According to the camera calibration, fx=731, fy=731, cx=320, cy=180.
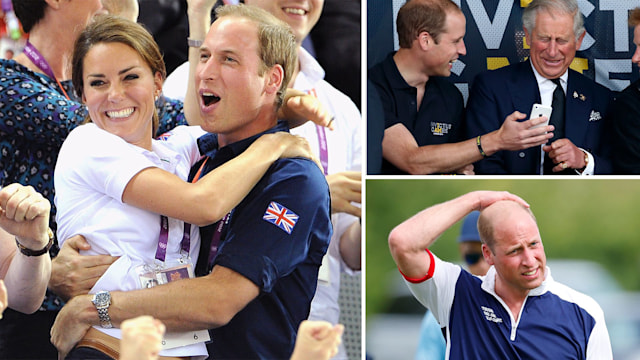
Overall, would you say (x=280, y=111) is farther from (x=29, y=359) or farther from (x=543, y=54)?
(x=29, y=359)

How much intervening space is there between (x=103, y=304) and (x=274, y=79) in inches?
44.6

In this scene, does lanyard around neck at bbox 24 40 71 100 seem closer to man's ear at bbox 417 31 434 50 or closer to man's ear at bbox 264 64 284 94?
man's ear at bbox 264 64 284 94

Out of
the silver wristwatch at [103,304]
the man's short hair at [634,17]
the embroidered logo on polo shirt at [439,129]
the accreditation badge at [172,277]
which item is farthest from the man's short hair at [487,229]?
the silver wristwatch at [103,304]

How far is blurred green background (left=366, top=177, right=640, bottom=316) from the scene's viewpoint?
3307mm

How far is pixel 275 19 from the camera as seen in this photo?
3.10 meters

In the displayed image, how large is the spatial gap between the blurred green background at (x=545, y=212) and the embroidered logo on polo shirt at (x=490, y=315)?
0.86ft

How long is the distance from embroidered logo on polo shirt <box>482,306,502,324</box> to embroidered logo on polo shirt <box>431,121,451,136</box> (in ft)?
2.66

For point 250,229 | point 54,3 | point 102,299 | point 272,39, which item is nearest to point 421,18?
point 272,39

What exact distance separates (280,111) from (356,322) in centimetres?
102

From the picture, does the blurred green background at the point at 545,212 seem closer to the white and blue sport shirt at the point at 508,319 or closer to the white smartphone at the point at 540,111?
the white and blue sport shirt at the point at 508,319

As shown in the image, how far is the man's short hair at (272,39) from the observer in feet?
9.95

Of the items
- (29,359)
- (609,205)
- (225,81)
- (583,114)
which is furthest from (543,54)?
(29,359)

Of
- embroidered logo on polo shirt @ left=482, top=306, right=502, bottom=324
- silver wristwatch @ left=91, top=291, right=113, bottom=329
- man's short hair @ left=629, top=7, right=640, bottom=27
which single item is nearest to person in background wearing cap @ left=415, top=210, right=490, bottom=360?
embroidered logo on polo shirt @ left=482, top=306, right=502, bottom=324

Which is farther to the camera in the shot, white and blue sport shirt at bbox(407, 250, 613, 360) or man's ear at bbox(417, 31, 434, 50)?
man's ear at bbox(417, 31, 434, 50)
